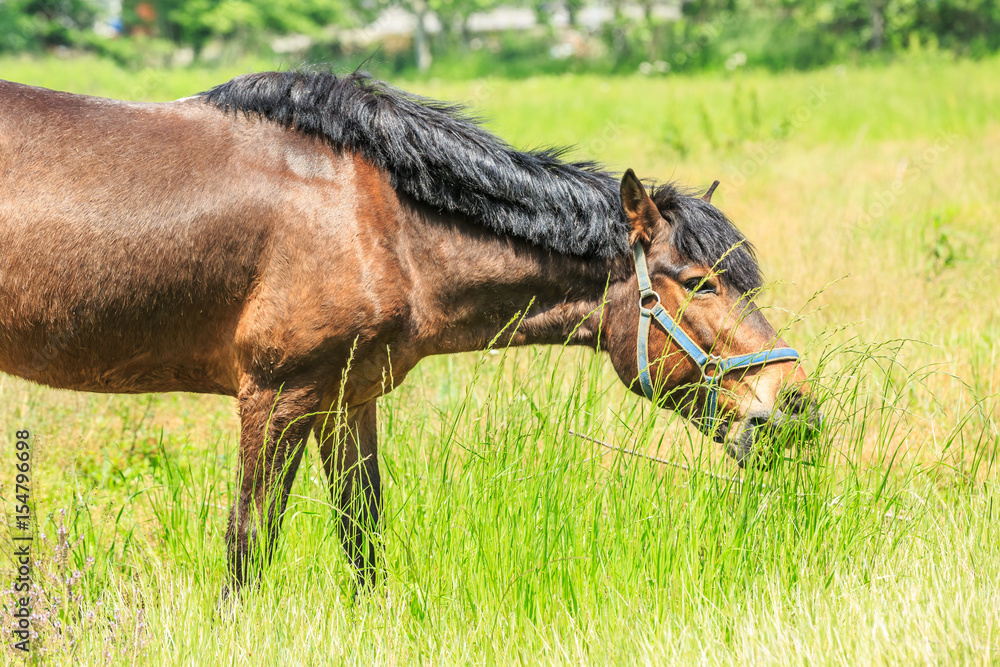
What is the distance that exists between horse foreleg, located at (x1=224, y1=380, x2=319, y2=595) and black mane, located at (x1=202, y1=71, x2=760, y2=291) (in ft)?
2.79

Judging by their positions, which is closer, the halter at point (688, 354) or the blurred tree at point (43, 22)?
the halter at point (688, 354)

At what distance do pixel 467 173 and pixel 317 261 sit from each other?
639mm

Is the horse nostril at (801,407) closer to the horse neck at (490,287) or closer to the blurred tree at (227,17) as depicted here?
the horse neck at (490,287)

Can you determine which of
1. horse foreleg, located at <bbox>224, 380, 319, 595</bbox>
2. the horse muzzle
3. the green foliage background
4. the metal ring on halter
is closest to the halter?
the metal ring on halter

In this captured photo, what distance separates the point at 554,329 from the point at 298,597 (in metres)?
1.33

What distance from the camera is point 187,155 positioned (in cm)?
282

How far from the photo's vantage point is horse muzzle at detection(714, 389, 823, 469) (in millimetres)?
2826

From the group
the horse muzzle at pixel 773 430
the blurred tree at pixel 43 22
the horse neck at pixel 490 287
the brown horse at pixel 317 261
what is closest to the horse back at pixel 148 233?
the brown horse at pixel 317 261

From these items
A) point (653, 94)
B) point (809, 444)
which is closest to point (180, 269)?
point (809, 444)

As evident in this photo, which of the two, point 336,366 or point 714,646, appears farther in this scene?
point 336,366

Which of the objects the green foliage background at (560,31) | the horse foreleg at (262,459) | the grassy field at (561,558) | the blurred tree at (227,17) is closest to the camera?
the grassy field at (561,558)

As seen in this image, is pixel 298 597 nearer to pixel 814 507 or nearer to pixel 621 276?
pixel 621 276

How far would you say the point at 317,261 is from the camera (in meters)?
2.76

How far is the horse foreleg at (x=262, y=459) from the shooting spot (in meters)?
2.81
